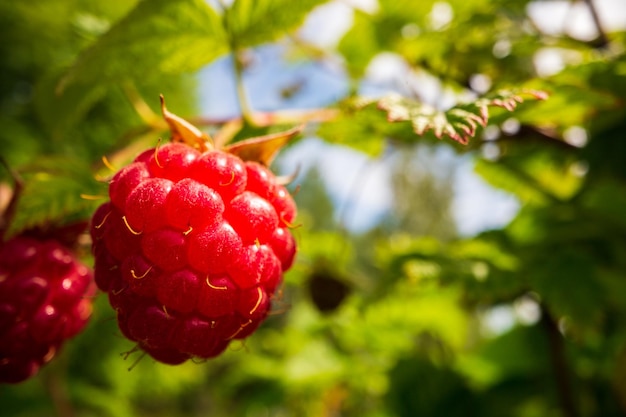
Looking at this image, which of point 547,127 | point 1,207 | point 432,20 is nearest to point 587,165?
point 547,127

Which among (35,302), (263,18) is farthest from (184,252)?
(263,18)

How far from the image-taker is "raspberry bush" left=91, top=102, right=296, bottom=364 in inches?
25.4

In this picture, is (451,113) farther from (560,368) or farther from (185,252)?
(560,368)

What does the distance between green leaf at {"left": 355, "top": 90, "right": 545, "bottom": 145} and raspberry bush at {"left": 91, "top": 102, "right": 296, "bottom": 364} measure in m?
0.20

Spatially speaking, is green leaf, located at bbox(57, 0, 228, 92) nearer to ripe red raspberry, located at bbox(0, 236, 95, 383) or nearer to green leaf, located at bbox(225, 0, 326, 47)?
green leaf, located at bbox(225, 0, 326, 47)

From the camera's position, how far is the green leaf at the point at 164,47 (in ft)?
3.08

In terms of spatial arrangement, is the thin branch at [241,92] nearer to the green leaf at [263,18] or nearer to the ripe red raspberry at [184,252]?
the green leaf at [263,18]

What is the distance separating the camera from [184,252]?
0.65 metres

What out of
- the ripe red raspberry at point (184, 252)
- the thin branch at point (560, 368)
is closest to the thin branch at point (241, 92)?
the ripe red raspberry at point (184, 252)

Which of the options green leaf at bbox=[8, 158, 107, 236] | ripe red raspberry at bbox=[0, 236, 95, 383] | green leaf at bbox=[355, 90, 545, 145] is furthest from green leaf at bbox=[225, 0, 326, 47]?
ripe red raspberry at bbox=[0, 236, 95, 383]

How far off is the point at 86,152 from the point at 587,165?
458cm

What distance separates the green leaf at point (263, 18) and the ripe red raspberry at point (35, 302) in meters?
0.45

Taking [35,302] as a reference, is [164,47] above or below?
above

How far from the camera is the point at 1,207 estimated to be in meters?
0.96
